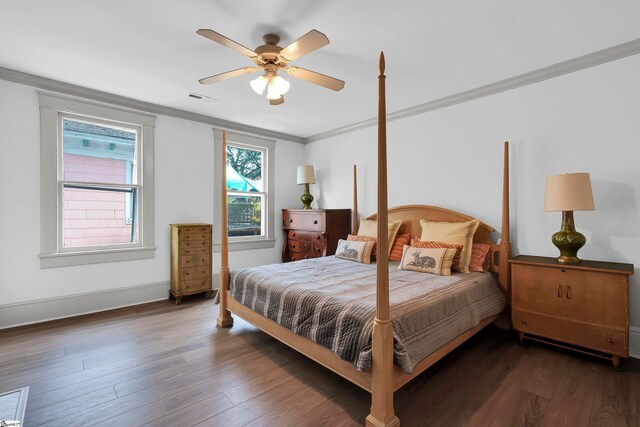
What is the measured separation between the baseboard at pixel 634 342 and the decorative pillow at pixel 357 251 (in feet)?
7.37

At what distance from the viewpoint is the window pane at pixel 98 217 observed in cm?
342

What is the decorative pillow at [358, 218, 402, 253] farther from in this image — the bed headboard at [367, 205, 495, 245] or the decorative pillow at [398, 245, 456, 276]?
the decorative pillow at [398, 245, 456, 276]

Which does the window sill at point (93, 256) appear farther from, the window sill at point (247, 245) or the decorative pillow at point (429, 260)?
the decorative pillow at point (429, 260)

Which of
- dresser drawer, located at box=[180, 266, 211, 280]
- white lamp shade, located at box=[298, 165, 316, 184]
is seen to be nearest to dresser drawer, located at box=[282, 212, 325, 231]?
white lamp shade, located at box=[298, 165, 316, 184]

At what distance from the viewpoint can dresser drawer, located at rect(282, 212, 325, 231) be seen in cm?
442

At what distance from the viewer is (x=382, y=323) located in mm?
1630

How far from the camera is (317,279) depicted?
268 cm

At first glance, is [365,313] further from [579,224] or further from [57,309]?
[57,309]

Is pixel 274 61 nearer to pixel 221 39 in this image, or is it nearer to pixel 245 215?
pixel 221 39

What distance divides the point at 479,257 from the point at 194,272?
3.35m

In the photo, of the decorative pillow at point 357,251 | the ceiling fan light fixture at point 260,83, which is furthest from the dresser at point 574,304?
the ceiling fan light fixture at point 260,83

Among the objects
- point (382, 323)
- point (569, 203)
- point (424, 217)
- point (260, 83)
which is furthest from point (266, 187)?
point (569, 203)

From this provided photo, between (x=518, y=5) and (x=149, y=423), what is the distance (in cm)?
335

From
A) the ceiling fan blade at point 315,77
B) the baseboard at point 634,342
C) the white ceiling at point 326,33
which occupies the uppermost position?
the white ceiling at point 326,33
